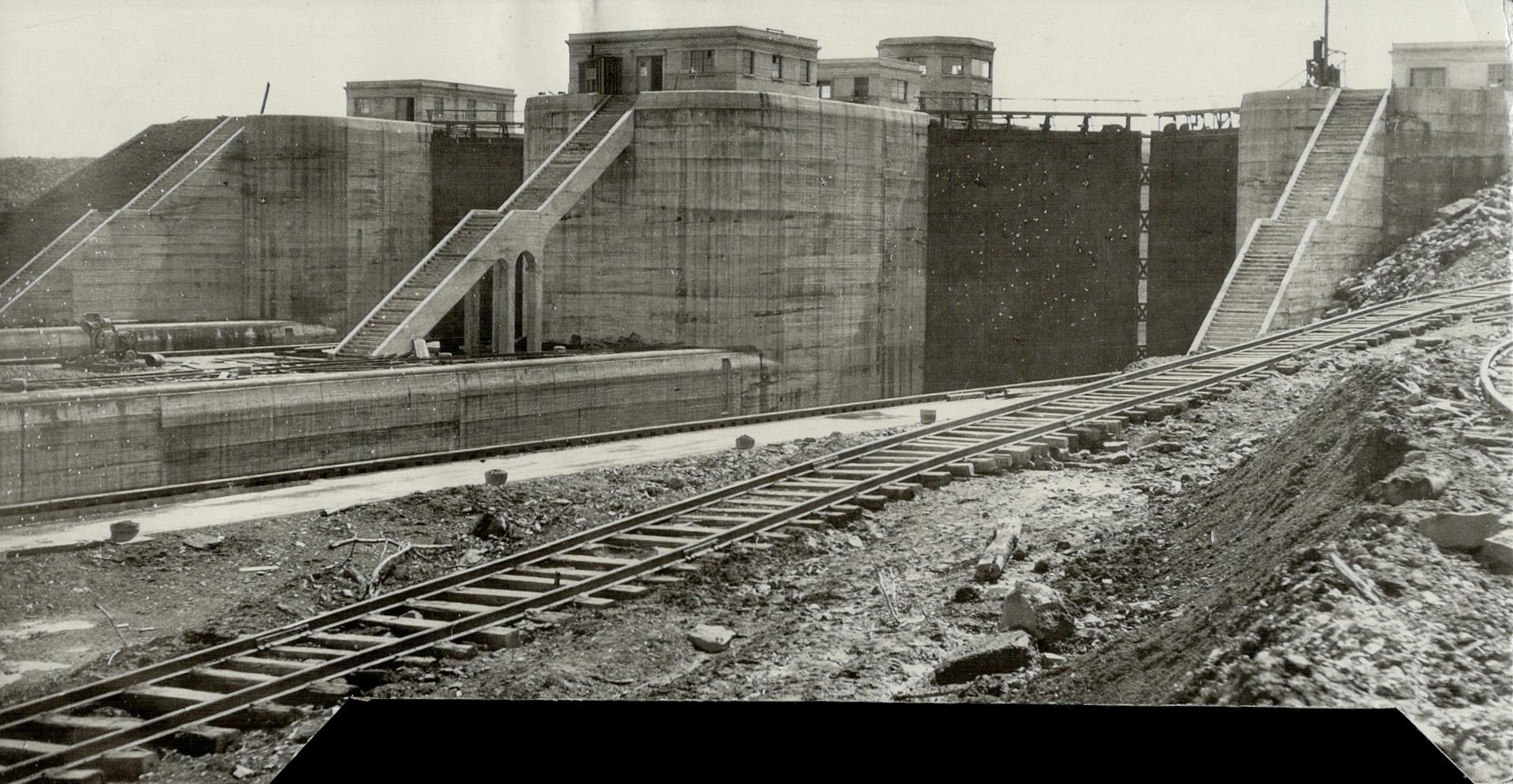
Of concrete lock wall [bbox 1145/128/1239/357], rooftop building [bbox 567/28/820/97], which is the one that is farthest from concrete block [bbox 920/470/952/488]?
concrete lock wall [bbox 1145/128/1239/357]

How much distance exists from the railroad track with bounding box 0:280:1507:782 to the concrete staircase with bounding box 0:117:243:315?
1359 cm

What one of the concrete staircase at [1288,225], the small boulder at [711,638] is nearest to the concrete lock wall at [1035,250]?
the concrete staircase at [1288,225]

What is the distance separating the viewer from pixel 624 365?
19141mm

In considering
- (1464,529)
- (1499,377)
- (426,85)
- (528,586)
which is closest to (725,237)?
(426,85)

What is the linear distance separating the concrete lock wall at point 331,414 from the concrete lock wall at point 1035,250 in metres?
5.05

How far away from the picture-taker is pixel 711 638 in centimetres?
813

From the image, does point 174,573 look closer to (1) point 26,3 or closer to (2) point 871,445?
(1) point 26,3

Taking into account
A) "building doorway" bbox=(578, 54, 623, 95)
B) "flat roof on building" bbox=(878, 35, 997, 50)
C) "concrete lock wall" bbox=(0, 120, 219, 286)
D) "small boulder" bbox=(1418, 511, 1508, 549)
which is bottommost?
"small boulder" bbox=(1418, 511, 1508, 549)

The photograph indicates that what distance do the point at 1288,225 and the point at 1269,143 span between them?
2.45 metres

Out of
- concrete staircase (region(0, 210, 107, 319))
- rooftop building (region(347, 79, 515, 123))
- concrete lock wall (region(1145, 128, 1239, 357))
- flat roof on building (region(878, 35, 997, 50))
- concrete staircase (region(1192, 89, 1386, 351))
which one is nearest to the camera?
concrete staircase (region(1192, 89, 1386, 351))

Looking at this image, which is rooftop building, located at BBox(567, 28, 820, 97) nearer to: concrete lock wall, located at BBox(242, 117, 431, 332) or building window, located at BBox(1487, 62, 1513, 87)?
concrete lock wall, located at BBox(242, 117, 431, 332)

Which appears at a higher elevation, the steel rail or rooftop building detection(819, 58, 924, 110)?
rooftop building detection(819, 58, 924, 110)

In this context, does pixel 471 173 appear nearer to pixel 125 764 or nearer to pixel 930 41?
pixel 930 41

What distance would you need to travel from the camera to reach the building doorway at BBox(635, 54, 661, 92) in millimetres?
21656
